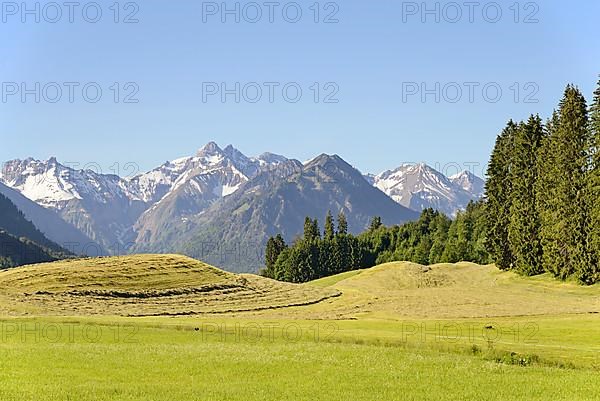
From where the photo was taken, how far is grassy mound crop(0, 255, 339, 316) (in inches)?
2527

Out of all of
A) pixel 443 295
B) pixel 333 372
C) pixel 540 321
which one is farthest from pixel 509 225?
A: pixel 333 372

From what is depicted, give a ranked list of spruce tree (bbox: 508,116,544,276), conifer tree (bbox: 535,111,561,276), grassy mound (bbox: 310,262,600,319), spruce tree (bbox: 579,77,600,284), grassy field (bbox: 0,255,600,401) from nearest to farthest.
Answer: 1. grassy field (bbox: 0,255,600,401)
2. grassy mound (bbox: 310,262,600,319)
3. spruce tree (bbox: 579,77,600,284)
4. conifer tree (bbox: 535,111,561,276)
5. spruce tree (bbox: 508,116,544,276)

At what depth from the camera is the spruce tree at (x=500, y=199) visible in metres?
114

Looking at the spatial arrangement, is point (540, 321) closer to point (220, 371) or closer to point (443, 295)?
point (443, 295)

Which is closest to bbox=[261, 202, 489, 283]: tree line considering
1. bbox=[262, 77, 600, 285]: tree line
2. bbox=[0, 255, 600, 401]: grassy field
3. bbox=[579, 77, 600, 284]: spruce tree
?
bbox=[262, 77, 600, 285]: tree line

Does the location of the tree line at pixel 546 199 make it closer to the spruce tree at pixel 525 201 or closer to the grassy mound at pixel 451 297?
the spruce tree at pixel 525 201

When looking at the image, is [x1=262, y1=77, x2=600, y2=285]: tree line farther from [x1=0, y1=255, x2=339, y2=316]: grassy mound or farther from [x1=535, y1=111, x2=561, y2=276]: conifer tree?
[x1=0, y1=255, x2=339, y2=316]: grassy mound

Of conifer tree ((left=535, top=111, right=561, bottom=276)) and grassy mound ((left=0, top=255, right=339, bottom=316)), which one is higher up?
conifer tree ((left=535, top=111, right=561, bottom=276))

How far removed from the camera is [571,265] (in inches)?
3580

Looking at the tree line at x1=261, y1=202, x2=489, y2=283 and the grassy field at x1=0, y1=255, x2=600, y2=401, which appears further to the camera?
the tree line at x1=261, y1=202, x2=489, y2=283

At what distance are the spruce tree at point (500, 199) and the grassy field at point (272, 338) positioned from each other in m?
20.9

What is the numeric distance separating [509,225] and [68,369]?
3443 inches

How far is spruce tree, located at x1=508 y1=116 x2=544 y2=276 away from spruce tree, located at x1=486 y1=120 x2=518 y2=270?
A: 1.75m

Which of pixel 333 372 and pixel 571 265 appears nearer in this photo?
pixel 333 372
